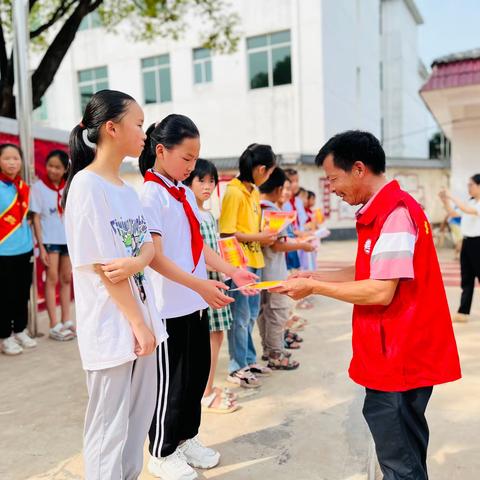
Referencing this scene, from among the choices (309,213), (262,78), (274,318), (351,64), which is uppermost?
(351,64)

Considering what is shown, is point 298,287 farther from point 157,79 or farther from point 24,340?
point 157,79

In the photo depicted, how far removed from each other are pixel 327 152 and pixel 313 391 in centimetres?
202

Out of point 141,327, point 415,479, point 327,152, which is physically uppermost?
point 327,152

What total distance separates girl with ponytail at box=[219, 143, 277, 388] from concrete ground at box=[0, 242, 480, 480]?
9.1 inches

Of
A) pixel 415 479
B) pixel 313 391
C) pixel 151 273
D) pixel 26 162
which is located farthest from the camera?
pixel 26 162

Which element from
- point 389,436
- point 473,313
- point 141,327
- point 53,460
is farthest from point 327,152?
point 473,313

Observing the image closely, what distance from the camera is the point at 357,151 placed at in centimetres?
167

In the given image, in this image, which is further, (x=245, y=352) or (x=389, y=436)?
(x=245, y=352)

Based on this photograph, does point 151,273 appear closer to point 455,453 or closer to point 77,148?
point 77,148

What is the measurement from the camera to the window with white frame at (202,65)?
667 inches

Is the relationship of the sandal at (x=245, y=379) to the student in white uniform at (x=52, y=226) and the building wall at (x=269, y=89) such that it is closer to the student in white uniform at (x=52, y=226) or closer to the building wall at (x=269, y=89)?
the student in white uniform at (x=52, y=226)

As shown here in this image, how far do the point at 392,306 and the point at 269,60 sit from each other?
1562cm

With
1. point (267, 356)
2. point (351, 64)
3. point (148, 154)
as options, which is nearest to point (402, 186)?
point (351, 64)

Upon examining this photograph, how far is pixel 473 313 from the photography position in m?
5.33
